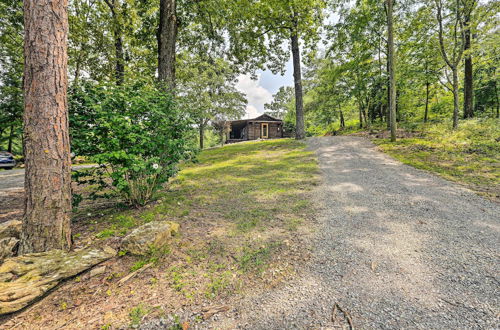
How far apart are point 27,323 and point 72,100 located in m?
2.83

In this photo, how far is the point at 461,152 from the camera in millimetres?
7230

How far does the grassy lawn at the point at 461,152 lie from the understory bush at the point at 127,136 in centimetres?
643

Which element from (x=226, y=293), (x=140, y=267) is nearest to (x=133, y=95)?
(x=140, y=267)

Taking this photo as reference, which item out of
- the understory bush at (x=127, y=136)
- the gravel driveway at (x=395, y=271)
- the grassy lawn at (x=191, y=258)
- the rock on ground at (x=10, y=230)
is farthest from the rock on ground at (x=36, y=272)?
the gravel driveway at (x=395, y=271)

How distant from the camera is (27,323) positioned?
1.61 metres

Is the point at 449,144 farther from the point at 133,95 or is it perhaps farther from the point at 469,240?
the point at 133,95

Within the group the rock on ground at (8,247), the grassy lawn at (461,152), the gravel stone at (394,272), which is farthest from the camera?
the grassy lawn at (461,152)

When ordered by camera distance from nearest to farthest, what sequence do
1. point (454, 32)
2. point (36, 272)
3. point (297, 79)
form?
1. point (36, 272)
2. point (454, 32)
3. point (297, 79)

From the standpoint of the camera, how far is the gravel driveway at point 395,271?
1629 mm

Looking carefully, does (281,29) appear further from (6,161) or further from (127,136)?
(6,161)

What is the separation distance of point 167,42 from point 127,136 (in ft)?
13.2

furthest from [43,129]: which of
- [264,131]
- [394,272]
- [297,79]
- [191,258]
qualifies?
[264,131]

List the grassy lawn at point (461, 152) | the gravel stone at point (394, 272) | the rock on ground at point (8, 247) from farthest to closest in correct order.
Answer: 1. the grassy lawn at point (461, 152)
2. the rock on ground at point (8, 247)
3. the gravel stone at point (394, 272)

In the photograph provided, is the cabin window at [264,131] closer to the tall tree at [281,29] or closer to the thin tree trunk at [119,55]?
the tall tree at [281,29]
